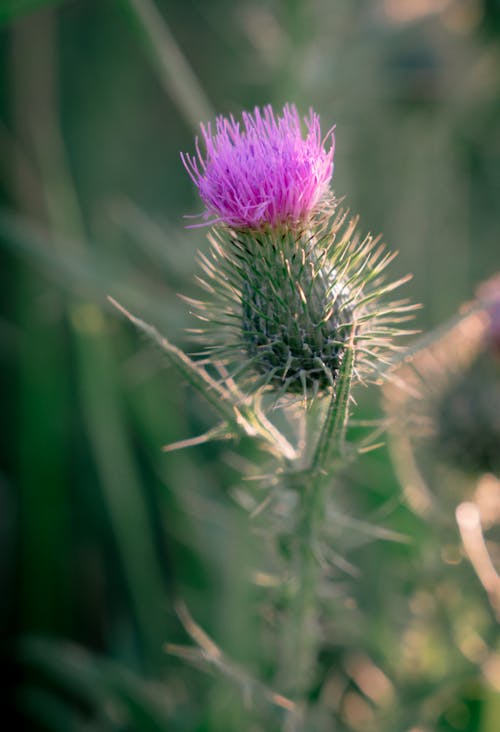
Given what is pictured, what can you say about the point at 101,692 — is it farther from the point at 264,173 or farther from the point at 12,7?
the point at 12,7

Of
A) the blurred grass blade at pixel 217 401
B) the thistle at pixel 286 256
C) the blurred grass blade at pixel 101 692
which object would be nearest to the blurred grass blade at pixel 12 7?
the thistle at pixel 286 256

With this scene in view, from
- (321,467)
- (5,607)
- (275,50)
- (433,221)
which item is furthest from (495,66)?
(5,607)

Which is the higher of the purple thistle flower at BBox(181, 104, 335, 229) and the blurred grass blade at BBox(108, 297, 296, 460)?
the purple thistle flower at BBox(181, 104, 335, 229)

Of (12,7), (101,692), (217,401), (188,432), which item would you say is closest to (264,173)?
(217,401)

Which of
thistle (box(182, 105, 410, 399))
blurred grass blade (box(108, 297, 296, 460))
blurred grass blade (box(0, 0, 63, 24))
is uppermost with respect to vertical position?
blurred grass blade (box(0, 0, 63, 24))

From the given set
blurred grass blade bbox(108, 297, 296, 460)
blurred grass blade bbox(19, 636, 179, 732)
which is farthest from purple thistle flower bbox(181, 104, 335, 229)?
blurred grass blade bbox(19, 636, 179, 732)

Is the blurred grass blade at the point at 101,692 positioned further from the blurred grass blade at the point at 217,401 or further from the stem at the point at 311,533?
the blurred grass blade at the point at 217,401

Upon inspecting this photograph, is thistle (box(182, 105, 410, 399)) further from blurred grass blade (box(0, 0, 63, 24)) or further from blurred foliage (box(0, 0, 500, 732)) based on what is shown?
blurred grass blade (box(0, 0, 63, 24))
